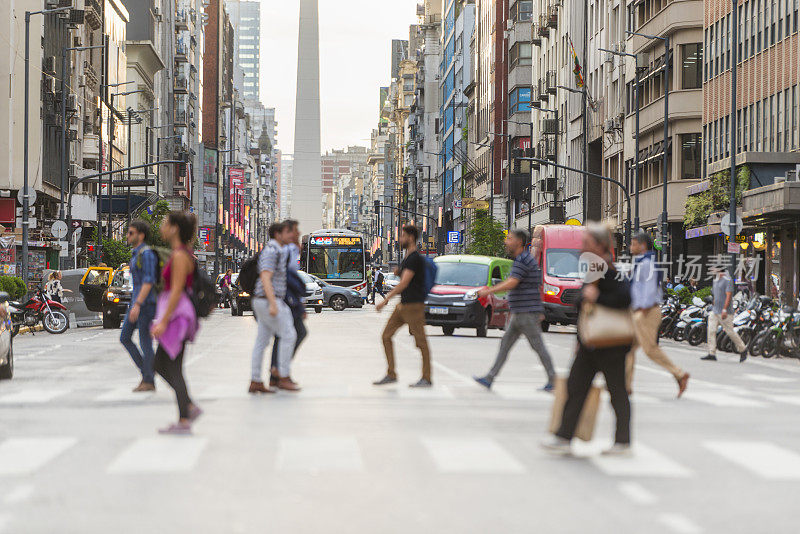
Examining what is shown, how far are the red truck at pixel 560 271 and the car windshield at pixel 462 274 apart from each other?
232cm

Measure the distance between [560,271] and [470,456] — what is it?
92.6 ft

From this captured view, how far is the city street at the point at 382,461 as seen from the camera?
Result: 8070 mm

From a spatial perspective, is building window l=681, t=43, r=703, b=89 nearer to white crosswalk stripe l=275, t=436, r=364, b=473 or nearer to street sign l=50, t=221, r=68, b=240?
street sign l=50, t=221, r=68, b=240

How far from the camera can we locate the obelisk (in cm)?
16162

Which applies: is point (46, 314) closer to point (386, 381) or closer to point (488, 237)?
point (386, 381)

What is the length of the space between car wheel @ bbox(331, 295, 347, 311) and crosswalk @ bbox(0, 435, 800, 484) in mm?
47671

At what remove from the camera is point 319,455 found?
10703 mm

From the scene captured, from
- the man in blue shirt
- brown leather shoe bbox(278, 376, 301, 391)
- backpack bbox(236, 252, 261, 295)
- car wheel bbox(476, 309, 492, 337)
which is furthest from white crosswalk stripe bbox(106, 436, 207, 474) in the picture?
car wheel bbox(476, 309, 492, 337)

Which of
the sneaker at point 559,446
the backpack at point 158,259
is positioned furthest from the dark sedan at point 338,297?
the sneaker at point 559,446

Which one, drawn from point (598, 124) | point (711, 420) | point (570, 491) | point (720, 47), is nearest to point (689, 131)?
point (720, 47)

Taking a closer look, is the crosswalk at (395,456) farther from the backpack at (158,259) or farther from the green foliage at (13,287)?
the green foliage at (13,287)

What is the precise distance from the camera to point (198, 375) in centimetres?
1967

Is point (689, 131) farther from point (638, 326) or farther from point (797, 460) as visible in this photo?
point (797, 460)

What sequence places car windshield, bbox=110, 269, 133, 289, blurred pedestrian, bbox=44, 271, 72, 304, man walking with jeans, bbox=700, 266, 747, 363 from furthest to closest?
car windshield, bbox=110, 269, 133, 289 → blurred pedestrian, bbox=44, 271, 72, 304 → man walking with jeans, bbox=700, 266, 747, 363
